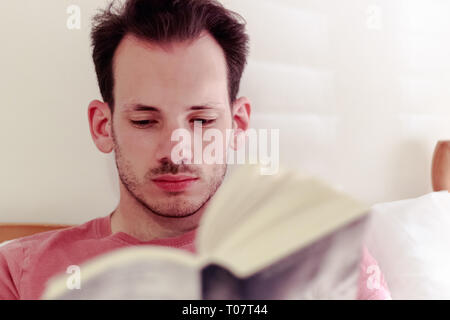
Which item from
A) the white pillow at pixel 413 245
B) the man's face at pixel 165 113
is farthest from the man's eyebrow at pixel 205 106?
the white pillow at pixel 413 245

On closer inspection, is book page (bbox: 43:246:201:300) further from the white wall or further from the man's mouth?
the white wall

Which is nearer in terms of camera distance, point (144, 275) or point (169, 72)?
point (144, 275)

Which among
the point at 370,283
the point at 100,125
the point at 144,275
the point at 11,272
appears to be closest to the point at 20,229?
the point at 11,272

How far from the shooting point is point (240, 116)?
2.04 feet

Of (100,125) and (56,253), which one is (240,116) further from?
(56,253)

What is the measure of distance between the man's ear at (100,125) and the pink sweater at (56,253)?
12cm

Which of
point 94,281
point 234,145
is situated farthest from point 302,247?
point 234,145

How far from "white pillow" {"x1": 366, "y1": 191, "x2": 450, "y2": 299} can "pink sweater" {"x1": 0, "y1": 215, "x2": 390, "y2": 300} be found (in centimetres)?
17

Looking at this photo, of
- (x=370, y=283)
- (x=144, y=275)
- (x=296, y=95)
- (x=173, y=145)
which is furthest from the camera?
(x=296, y=95)

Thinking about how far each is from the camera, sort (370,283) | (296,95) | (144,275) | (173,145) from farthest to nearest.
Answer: (296,95) → (370,283) → (173,145) → (144,275)

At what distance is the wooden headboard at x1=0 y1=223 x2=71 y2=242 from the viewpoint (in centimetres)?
66

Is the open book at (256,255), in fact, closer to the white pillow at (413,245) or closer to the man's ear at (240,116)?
the man's ear at (240,116)

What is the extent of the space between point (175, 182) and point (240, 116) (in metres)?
0.17

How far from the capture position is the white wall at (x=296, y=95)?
0.64 metres
